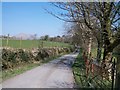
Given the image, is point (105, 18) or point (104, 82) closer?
point (104, 82)

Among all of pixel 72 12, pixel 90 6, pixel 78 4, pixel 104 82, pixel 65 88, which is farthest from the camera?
pixel 72 12

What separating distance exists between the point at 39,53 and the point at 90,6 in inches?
884

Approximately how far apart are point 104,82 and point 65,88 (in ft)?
10.1

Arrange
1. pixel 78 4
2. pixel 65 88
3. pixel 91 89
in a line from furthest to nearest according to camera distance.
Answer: pixel 78 4
pixel 65 88
pixel 91 89

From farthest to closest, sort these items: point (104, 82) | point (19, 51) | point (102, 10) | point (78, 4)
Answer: point (19, 51), point (78, 4), point (102, 10), point (104, 82)

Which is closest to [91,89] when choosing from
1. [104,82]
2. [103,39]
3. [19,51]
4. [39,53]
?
[104,82]

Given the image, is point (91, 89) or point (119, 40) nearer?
point (91, 89)

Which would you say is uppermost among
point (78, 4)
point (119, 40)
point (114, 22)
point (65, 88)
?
point (78, 4)

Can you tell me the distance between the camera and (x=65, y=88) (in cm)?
1321

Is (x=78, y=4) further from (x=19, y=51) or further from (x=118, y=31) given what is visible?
(x=19, y=51)

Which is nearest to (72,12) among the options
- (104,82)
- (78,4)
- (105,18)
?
(78,4)

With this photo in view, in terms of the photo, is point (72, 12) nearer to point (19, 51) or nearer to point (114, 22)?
point (114, 22)

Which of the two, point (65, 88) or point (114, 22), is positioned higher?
point (114, 22)

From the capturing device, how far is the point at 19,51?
2464 centimetres
